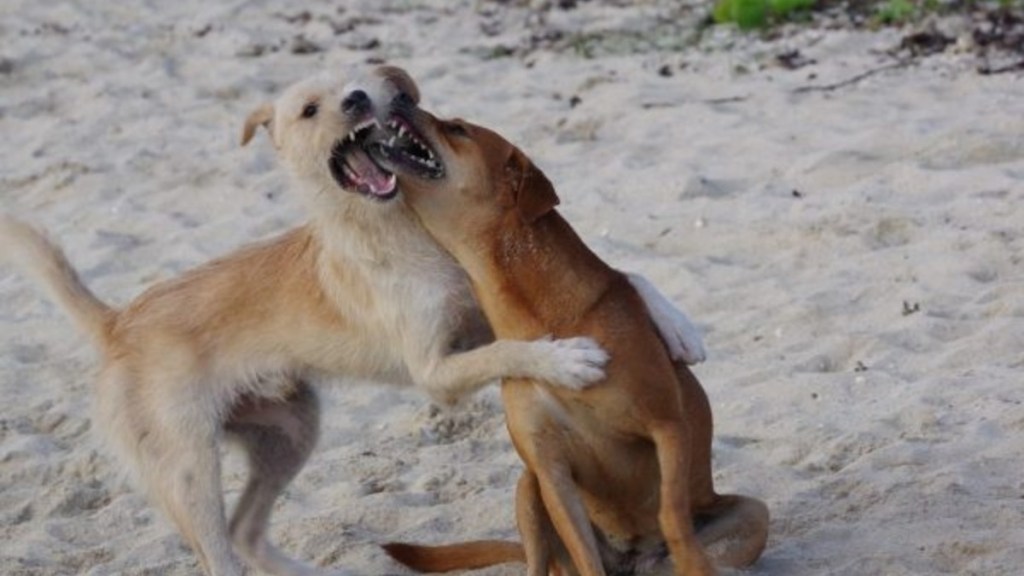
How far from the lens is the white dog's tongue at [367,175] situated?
5730 mm

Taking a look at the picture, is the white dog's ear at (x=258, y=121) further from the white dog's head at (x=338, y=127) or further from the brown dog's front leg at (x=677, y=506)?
the brown dog's front leg at (x=677, y=506)

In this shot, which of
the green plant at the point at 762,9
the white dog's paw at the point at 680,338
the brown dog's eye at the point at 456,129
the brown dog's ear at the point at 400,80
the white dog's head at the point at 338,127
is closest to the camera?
the brown dog's eye at the point at 456,129

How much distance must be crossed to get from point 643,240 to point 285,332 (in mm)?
2460

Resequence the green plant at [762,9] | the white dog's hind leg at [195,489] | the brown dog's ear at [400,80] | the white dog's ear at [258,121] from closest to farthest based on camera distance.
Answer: the brown dog's ear at [400,80], the white dog's hind leg at [195,489], the white dog's ear at [258,121], the green plant at [762,9]

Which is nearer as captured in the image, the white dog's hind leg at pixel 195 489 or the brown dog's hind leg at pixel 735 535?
the brown dog's hind leg at pixel 735 535

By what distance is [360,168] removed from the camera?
234 inches

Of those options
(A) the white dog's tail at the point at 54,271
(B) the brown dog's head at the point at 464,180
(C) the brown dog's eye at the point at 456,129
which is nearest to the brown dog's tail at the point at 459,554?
(B) the brown dog's head at the point at 464,180

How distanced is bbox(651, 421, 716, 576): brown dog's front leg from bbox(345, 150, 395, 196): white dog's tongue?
1025mm

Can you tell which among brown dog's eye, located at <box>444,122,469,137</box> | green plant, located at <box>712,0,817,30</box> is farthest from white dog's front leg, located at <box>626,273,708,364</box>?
green plant, located at <box>712,0,817,30</box>

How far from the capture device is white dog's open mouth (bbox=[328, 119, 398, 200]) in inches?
226

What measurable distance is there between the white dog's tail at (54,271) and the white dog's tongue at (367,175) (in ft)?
3.51

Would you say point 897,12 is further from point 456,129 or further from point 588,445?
point 588,445

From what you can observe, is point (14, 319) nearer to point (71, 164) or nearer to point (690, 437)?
point (71, 164)

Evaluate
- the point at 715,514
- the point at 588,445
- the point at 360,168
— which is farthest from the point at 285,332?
the point at 715,514
